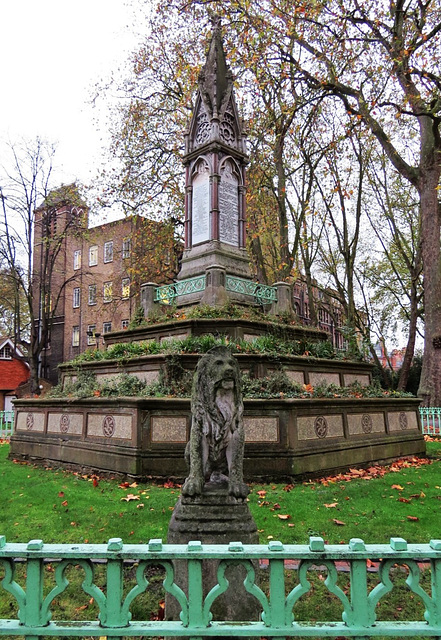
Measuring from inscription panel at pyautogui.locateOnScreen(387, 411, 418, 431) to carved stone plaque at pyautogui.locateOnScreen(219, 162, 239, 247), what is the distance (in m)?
6.71

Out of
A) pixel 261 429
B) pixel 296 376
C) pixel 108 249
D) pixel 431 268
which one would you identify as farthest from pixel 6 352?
pixel 261 429

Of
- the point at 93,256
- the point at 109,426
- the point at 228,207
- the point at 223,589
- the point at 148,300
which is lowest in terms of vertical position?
the point at 223,589

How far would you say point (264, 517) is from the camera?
585 cm

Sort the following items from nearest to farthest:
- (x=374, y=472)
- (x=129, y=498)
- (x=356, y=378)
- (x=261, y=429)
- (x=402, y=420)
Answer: (x=129, y=498) < (x=261, y=429) < (x=374, y=472) < (x=402, y=420) < (x=356, y=378)

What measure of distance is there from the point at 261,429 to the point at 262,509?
1.94 meters

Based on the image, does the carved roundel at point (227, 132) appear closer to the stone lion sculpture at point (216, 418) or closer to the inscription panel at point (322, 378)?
the inscription panel at point (322, 378)

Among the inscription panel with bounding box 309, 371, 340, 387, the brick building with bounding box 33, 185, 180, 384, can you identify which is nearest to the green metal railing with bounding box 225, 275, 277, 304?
the inscription panel with bounding box 309, 371, 340, 387

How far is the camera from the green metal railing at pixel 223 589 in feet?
7.25

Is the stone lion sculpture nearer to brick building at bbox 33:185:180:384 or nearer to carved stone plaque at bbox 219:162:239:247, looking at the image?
carved stone plaque at bbox 219:162:239:247

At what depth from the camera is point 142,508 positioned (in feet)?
20.7

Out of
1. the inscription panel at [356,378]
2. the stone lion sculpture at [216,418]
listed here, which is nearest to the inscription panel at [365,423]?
the inscription panel at [356,378]

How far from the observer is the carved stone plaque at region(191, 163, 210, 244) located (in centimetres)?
1388

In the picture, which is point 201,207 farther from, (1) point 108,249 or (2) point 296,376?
(1) point 108,249

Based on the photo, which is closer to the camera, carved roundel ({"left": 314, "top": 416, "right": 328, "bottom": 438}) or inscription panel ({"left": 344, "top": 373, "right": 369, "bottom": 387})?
carved roundel ({"left": 314, "top": 416, "right": 328, "bottom": 438})
